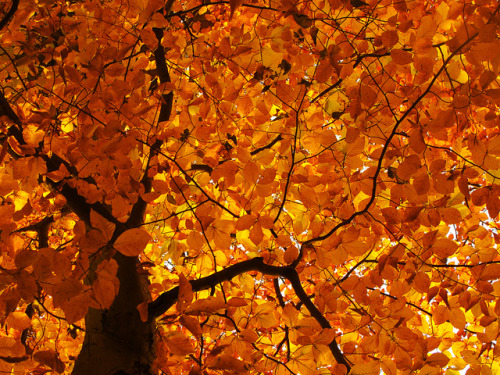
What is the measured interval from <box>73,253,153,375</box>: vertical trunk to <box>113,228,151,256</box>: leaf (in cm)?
76

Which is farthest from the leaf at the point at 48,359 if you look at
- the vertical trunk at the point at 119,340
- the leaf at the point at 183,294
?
the leaf at the point at 183,294

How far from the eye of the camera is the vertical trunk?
179 cm

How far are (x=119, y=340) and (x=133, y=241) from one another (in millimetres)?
798

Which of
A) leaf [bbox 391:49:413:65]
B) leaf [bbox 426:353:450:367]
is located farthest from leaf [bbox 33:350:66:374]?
leaf [bbox 391:49:413:65]

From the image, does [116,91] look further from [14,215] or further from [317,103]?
[317,103]

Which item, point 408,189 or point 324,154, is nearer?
point 408,189

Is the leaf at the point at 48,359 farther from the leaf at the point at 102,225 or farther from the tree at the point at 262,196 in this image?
the leaf at the point at 102,225

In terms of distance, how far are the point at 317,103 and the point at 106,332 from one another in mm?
2044

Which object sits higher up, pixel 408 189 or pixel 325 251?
pixel 408 189

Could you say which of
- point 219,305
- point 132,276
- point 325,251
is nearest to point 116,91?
point 132,276

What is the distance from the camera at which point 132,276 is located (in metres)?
2.11

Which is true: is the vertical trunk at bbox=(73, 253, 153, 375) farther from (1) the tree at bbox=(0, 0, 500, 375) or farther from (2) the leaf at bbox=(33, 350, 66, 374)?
(2) the leaf at bbox=(33, 350, 66, 374)

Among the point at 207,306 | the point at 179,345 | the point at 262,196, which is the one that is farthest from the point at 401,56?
the point at 179,345

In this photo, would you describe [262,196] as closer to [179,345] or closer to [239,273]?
[239,273]
